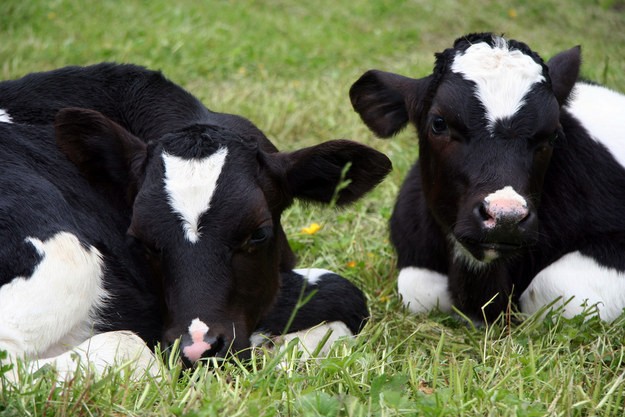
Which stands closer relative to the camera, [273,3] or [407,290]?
[407,290]

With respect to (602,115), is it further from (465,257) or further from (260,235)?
(260,235)

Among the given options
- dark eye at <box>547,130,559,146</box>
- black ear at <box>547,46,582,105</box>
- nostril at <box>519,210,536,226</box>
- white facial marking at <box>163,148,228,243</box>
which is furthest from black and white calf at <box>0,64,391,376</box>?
black ear at <box>547,46,582,105</box>

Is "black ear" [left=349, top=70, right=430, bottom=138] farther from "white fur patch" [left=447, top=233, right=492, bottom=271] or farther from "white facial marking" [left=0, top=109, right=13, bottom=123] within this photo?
"white facial marking" [left=0, top=109, right=13, bottom=123]

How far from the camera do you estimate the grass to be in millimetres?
3223

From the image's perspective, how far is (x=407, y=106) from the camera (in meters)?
4.84

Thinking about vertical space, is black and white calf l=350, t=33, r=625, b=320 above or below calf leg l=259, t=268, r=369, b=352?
above

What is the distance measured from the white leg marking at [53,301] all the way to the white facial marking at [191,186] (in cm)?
49

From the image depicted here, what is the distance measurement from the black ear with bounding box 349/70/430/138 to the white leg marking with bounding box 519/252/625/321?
3.80 ft

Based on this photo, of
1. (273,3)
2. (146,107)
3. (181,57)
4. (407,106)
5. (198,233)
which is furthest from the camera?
(273,3)

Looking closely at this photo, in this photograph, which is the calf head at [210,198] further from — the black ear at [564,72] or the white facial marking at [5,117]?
the black ear at [564,72]

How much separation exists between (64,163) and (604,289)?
2737mm

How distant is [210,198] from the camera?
3.67 meters

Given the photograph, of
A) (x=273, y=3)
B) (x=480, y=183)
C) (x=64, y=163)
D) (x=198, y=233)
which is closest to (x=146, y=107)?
(x=64, y=163)

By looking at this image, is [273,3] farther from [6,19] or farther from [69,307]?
[69,307]
